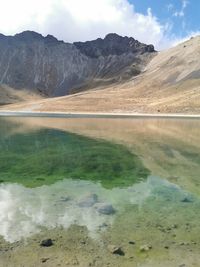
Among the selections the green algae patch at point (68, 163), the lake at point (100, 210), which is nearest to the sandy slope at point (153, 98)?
the green algae patch at point (68, 163)

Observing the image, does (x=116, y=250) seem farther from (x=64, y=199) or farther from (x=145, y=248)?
(x=64, y=199)

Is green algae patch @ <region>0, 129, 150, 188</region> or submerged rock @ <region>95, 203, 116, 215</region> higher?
submerged rock @ <region>95, 203, 116, 215</region>

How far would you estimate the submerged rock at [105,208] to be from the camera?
60.4 feet

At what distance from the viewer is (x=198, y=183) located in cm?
2577

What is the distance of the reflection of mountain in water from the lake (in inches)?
1.5

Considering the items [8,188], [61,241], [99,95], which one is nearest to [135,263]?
[61,241]

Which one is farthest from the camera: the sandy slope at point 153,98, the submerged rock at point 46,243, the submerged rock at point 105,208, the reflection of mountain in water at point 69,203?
the sandy slope at point 153,98

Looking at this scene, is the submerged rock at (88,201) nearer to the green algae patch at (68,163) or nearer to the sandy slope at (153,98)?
the green algae patch at (68,163)

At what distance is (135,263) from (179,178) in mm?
15127

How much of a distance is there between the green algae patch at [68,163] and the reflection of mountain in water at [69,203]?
1.39 m

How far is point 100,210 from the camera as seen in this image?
61.1 feet

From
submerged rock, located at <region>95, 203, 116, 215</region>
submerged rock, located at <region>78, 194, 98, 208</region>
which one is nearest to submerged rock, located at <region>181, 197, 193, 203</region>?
submerged rock, located at <region>95, 203, 116, 215</region>

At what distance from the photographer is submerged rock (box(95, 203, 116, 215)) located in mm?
18405

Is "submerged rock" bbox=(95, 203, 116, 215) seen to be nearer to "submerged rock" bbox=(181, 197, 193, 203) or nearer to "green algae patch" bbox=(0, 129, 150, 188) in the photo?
"submerged rock" bbox=(181, 197, 193, 203)
